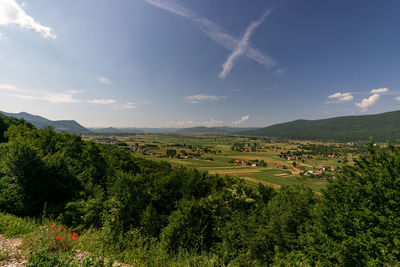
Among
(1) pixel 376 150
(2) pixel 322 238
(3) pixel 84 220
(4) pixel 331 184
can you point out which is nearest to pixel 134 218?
(3) pixel 84 220

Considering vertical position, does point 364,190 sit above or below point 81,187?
above

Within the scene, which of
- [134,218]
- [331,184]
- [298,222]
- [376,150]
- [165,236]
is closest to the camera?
[165,236]

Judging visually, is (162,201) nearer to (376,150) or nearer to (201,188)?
(201,188)

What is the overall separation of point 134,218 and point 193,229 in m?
8.43

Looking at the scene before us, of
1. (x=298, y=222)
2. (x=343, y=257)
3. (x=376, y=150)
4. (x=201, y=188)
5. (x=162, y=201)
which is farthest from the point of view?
(x=201, y=188)

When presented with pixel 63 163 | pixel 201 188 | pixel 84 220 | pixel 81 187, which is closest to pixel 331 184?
pixel 201 188

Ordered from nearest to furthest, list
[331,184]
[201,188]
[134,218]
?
1. [331,184]
2. [134,218]
3. [201,188]

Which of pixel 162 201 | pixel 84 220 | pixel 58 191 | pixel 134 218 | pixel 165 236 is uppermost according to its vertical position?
pixel 58 191

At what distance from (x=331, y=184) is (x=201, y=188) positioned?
20.3 m

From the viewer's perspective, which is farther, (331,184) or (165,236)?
(331,184)

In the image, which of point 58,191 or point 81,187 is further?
point 81,187

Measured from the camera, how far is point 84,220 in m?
13.0

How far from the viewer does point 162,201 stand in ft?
91.4

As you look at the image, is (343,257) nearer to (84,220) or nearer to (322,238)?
(322,238)
